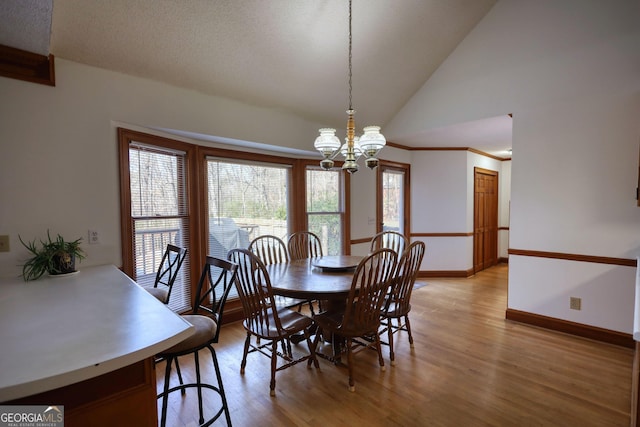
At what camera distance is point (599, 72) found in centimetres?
282

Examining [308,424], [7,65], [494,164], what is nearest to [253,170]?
[7,65]

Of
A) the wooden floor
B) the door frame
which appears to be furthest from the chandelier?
the door frame

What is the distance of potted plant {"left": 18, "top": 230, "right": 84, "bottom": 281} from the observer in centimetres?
199

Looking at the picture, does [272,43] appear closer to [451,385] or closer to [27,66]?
[27,66]

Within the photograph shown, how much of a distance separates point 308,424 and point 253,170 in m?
2.71

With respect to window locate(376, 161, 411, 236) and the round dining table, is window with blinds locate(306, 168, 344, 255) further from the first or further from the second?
the round dining table

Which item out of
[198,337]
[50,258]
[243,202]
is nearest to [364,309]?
[198,337]

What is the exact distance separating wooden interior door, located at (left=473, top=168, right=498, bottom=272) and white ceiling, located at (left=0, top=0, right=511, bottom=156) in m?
1.62

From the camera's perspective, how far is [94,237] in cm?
234

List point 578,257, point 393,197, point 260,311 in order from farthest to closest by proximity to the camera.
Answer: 1. point 393,197
2. point 578,257
3. point 260,311

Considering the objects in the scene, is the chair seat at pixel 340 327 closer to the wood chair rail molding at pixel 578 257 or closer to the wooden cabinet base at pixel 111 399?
the wooden cabinet base at pixel 111 399

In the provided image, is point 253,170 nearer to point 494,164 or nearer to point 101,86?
point 101,86

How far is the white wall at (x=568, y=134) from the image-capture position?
8.94 ft

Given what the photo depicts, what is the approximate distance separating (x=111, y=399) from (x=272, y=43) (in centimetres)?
279
